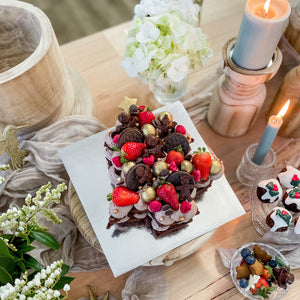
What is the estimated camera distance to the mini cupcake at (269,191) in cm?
74

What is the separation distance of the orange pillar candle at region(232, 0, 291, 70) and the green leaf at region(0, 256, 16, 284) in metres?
0.57

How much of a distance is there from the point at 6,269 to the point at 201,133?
56 centimetres

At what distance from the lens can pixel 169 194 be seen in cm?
62

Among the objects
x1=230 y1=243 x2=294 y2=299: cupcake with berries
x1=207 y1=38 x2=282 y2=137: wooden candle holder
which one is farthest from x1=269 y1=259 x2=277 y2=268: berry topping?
x1=207 y1=38 x2=282 y2=137: wooden candle holder

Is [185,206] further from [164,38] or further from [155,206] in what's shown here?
[164,38]

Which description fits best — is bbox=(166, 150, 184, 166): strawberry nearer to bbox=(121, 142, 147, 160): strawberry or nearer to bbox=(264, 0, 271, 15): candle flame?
bbox=(121, 142, 147, 160): strawberry

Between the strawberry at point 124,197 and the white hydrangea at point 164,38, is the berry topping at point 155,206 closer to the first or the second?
the strawberry at point 124,197

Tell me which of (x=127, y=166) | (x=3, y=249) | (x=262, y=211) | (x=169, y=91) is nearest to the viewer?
(x=3, y=249)

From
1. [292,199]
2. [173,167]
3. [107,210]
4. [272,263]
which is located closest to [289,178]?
[292,199]

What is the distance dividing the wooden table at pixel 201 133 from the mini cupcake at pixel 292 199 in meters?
0.11

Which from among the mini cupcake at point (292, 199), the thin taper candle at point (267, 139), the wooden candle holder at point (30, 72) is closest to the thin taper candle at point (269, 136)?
the thin taper candle at point (267, 139)

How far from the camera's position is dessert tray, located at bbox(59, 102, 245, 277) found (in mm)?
688

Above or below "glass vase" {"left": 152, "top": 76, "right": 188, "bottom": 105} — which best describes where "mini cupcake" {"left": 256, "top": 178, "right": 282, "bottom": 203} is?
below

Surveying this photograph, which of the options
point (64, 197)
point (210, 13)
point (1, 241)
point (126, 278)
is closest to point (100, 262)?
point (126, 278)
